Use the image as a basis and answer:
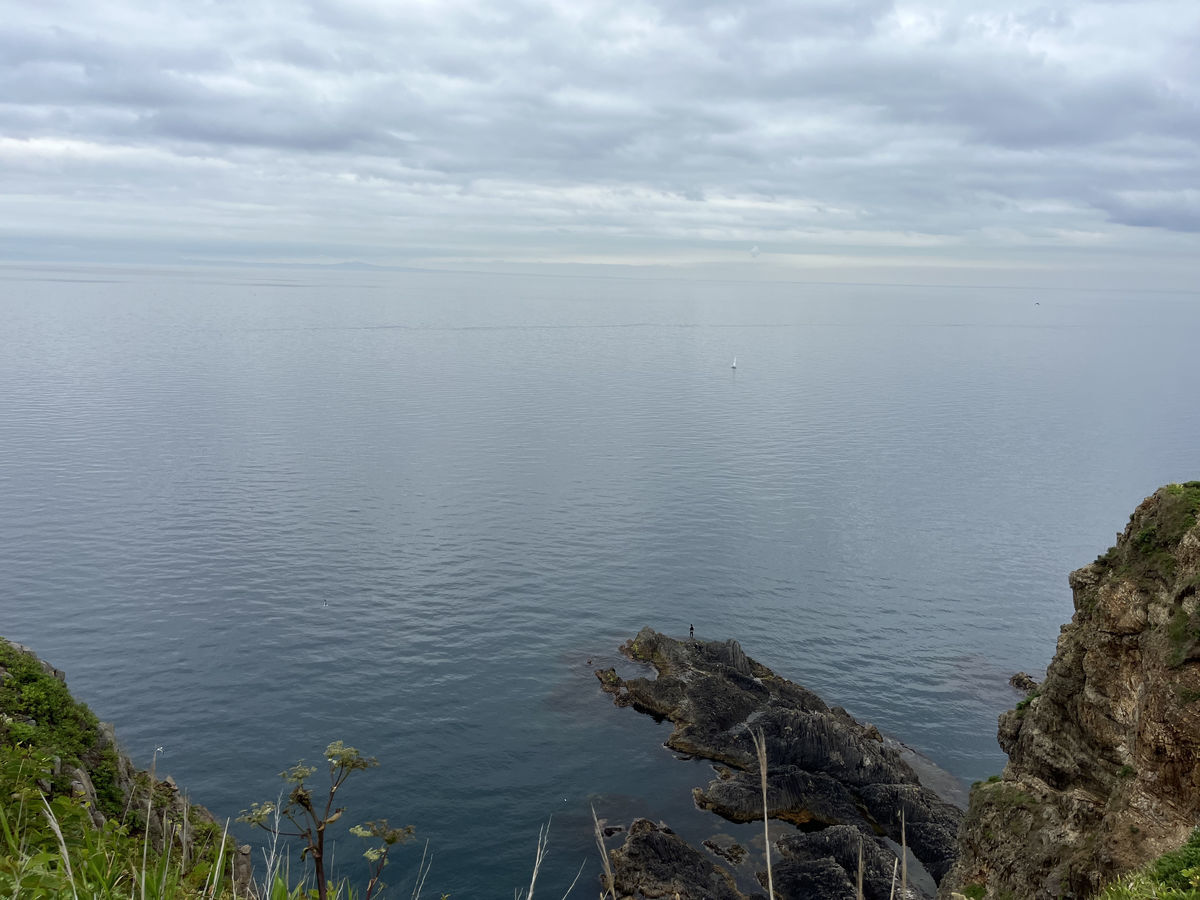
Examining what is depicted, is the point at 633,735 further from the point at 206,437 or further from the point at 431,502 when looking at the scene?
the point at 206,437

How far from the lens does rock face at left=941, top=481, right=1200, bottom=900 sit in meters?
24.2

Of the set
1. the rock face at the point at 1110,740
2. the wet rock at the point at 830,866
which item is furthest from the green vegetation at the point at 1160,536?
the wet rock at the point at 830,866

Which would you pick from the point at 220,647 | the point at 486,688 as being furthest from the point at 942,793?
the point at 220,647

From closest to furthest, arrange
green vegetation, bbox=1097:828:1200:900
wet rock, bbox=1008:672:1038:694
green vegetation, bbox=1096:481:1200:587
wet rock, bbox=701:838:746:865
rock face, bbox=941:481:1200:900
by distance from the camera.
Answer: green vegetation, bbox=1097:828:1200:900, rock face, bbox=941:481:1200:900, green vegetation, bbox=1096:481:1200:587, wet rock, bbox=701:838:746:865, wet rock, bbox=1008:672:1038:694

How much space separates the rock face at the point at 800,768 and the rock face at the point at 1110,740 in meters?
10.1

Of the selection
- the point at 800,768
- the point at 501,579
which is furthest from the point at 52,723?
the point at 501,579

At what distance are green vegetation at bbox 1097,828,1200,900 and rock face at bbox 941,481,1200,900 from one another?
10265 millimetres

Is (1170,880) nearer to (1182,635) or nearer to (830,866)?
(1182,635)

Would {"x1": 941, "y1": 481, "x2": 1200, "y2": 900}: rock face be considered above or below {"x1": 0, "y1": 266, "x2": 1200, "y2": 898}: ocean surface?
above

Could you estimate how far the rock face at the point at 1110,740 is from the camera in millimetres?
24172

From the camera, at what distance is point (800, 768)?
2025 inches

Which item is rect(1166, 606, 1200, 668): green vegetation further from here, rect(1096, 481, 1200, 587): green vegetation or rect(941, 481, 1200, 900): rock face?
rect(1096, 481, 1200, 587): green vegetation

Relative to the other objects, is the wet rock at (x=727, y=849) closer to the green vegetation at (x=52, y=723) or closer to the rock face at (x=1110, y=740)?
the rock face at (x=1110, y=740)

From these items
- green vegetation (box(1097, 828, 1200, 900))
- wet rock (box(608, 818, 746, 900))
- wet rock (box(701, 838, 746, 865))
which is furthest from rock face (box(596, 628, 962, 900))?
green vegetation (box(1097, 828, 1200, 900))
